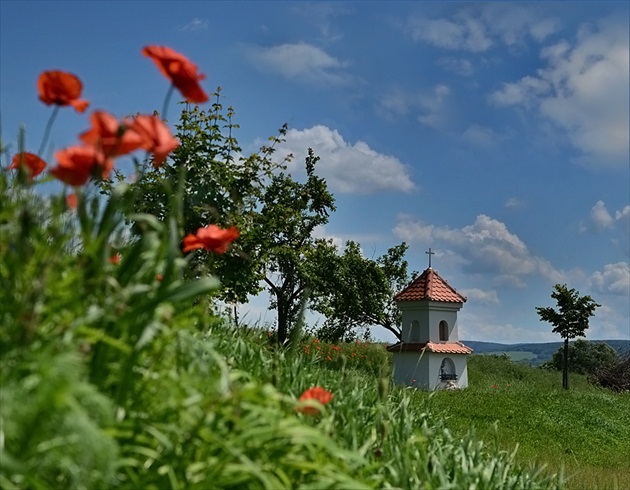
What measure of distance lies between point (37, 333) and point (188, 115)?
1282 centimetres

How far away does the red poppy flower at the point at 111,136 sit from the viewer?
7.68ft

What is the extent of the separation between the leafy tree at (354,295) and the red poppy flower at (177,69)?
21.7m

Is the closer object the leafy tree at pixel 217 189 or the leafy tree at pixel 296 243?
the leafy tree at pixel 217 189

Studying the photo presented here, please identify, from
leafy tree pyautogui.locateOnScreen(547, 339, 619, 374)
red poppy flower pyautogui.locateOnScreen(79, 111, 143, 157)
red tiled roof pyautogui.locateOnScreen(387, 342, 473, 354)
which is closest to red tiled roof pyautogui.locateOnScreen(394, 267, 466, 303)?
red tiled roof pyautogui.locateOnScreen(387, 342, 473, 354)

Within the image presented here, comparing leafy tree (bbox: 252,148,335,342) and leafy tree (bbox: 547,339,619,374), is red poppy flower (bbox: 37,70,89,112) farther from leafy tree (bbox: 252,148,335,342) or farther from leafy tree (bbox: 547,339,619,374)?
leafy tree (bbox: 547,339,619,374)

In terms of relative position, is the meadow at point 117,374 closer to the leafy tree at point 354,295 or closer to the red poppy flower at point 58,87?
the red poppy flower at point 58,87

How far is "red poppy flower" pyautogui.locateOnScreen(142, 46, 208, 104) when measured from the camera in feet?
8.45

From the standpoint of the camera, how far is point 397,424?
4.10m

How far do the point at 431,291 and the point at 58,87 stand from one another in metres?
17.3

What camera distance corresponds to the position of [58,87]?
275cm

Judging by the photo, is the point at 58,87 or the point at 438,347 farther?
the point at 438,347

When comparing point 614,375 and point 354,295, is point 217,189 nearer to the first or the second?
point 354,295

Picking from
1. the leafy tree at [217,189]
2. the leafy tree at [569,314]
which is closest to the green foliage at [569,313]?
the leafy tree at [569,314]

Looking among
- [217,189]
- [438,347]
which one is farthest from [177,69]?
[438,347]
